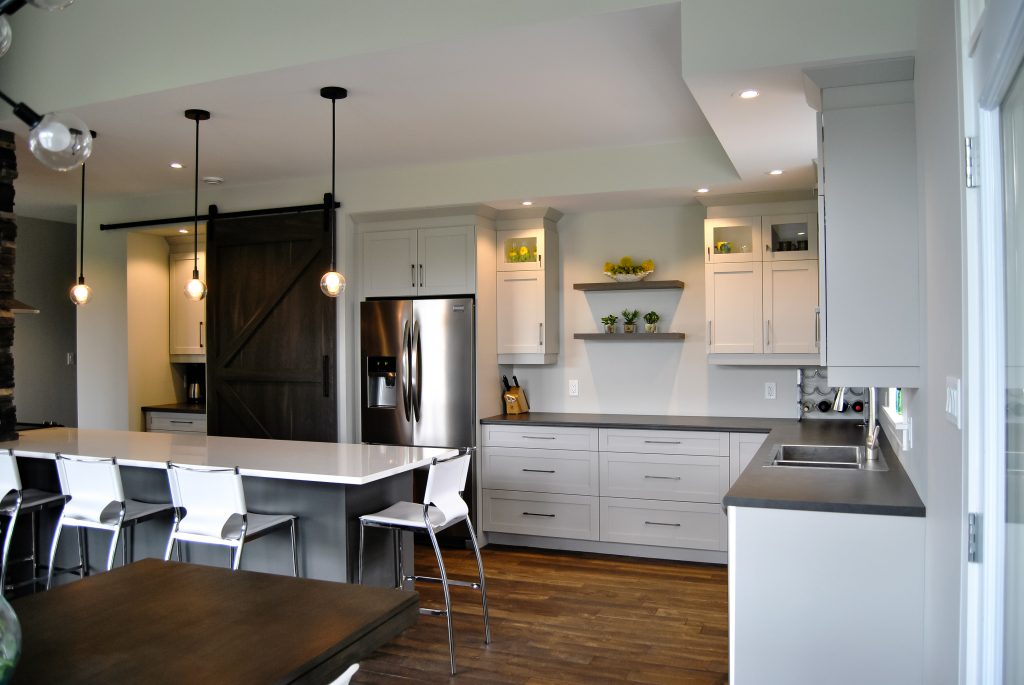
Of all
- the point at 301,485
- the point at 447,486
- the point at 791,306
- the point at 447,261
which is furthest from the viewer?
the point at 447,261

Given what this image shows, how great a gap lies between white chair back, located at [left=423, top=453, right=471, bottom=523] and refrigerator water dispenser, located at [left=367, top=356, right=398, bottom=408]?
6.57 ft

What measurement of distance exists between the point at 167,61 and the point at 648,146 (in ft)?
8.69

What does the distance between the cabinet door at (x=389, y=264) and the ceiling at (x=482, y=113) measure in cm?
52

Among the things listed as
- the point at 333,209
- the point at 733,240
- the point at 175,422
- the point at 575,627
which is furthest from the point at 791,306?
the point at 175,422

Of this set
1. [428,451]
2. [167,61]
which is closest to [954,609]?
[428,451]

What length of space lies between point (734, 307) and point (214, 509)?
10.7 feet

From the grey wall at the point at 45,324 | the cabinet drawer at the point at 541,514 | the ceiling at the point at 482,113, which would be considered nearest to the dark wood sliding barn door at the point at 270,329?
the ceiling at the point at 482,113

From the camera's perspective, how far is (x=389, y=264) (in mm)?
5645

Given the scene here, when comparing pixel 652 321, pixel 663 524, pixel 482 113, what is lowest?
pixel 663 524

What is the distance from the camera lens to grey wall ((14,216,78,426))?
726cm

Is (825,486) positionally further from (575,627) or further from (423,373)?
(423,373)

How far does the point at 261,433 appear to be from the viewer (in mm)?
5836

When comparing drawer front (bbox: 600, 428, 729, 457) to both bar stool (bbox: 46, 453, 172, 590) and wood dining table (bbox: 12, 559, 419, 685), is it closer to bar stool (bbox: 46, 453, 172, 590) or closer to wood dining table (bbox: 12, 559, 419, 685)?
bar stool (bbox: 46, 453, 172, 590)

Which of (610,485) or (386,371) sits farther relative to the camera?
(386,371)
